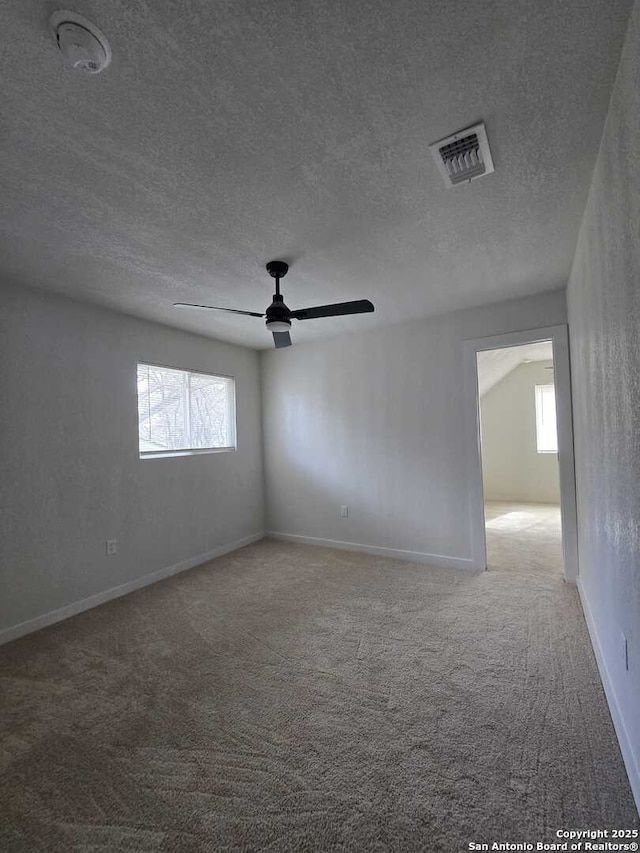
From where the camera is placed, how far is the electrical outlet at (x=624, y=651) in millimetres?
1515

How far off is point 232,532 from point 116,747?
118 inches

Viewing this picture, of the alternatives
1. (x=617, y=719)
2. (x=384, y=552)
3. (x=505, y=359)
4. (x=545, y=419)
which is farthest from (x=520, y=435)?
(x=617, y=719)

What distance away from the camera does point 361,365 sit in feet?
14.6

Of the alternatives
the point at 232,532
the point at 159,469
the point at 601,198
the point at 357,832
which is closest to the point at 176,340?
the point at 159,469

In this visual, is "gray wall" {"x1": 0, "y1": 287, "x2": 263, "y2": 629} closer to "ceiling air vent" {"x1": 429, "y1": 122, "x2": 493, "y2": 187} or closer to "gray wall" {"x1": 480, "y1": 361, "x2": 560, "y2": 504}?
"ceiling air vent" {"x1": 429, "y1": 122, "x2": 493, "y2": 187}

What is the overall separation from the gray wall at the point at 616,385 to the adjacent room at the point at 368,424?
0.02m

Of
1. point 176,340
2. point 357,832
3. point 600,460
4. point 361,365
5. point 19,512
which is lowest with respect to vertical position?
point 357,832

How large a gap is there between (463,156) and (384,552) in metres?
3.64

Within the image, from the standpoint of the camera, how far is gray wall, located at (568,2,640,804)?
1.28 m

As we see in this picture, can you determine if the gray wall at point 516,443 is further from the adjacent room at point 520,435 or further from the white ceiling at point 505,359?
the white ceiling at point 505,359

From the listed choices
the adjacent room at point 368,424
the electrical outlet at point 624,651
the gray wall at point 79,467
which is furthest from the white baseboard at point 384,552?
the electrical outlet at point 624,651

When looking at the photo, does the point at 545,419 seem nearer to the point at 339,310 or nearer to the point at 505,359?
the point at 505,359

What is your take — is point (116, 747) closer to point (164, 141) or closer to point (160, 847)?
point (160, 847)

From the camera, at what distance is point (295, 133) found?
151 centimetres
